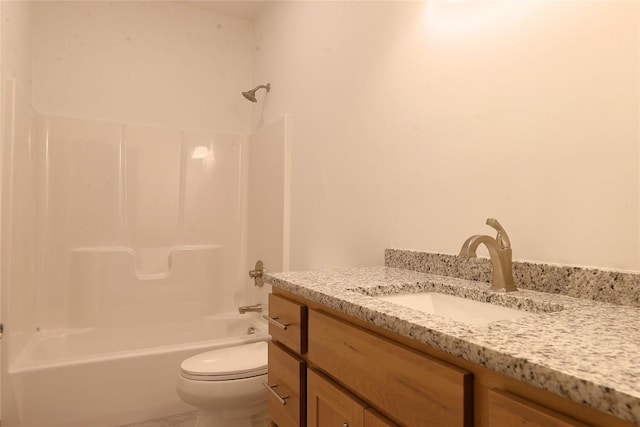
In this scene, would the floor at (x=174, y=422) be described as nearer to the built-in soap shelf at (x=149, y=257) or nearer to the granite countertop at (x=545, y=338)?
the built-in soap shelf at (x=149, y=257)

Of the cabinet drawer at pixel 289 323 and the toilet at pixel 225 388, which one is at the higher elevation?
the cabinet drawer at pixel 289 323

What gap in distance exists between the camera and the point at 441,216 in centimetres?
135

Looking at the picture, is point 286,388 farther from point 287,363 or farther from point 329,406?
point 329,406

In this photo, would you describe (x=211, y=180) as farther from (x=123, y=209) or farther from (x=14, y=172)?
(x=14, y=172)

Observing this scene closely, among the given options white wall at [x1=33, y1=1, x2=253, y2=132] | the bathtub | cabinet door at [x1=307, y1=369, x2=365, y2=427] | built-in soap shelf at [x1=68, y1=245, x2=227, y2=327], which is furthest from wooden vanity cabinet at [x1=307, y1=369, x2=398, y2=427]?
white wall at [x1=33, y1=1, x2=253, y2=132]

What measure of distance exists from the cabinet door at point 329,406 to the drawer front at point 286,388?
0.04 meters

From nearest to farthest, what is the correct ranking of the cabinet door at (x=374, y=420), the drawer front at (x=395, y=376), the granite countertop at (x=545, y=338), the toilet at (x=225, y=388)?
the granite countertop at (x=545, y=338) < the drawer front at (x=395, y=376) < the cabinet door at (x=374, y=420) < the toilet at (x=225, y=388)

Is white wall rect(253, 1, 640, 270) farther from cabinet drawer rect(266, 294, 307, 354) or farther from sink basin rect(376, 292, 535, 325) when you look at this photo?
cabinet drawer rect(266, 294, 307, 354)

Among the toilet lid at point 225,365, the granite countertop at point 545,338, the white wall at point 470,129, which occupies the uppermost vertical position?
the white wall at point 470,129

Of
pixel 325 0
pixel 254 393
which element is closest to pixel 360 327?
pixel 254 393

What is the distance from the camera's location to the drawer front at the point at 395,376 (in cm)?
62

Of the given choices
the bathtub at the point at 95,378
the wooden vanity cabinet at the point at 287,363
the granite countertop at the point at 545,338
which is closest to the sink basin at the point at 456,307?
the granite countertop at the point at 545,338

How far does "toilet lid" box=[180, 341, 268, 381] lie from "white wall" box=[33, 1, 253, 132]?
5.82ft

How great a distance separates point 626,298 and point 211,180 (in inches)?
105
